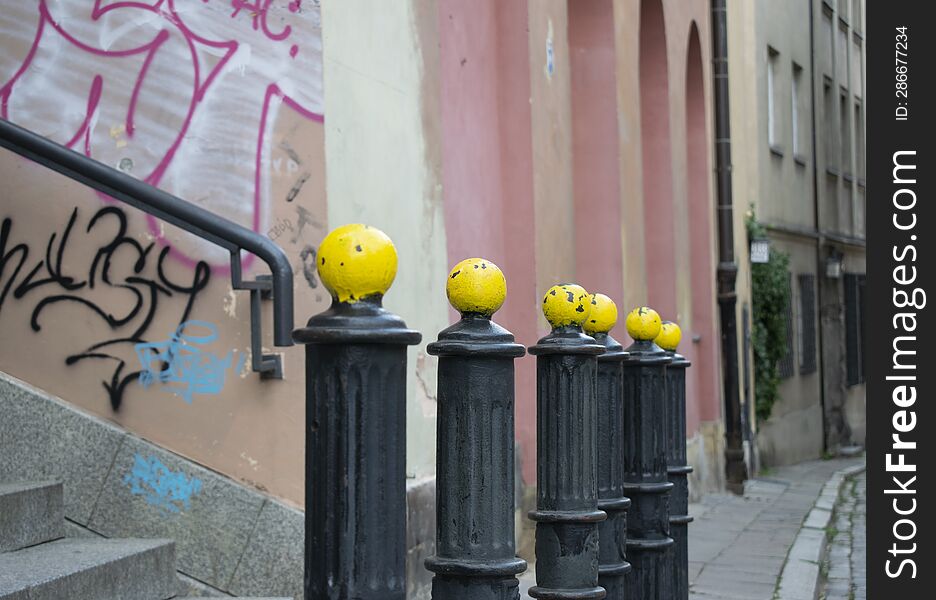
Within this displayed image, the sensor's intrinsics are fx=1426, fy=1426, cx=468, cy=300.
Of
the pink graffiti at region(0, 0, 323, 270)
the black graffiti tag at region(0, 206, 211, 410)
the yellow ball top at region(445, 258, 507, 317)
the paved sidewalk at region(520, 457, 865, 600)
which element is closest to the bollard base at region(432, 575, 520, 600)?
the yellow ball top at region(445, 258, 507, 317)

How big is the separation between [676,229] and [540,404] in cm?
1045

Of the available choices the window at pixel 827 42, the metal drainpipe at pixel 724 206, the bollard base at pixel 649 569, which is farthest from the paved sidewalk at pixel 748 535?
the window at pixel 827 42

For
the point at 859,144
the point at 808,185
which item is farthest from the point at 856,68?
the point at 808,185

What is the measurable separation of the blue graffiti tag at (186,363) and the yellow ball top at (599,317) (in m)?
1.72

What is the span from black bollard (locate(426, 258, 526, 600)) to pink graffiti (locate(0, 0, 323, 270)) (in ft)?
9.64

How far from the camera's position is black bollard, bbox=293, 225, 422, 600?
2320 mm

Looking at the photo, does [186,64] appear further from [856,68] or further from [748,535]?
[856,68]

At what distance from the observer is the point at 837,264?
23.4 meters

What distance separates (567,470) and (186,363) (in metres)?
2.32

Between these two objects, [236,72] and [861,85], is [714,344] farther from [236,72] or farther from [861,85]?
[861,85]

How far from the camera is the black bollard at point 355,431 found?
2320mm

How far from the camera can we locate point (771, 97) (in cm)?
2084

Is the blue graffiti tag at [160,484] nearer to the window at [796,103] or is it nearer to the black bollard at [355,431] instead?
the black bollard at [355,431]

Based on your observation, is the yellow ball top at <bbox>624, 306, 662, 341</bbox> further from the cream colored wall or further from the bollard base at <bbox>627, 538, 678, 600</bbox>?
the cream colored wall
